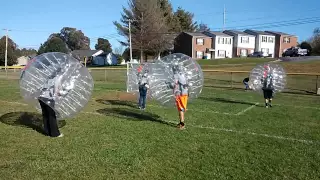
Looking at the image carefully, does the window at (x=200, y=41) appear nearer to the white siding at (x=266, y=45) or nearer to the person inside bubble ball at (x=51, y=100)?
the white siding at (x=266, y=45)

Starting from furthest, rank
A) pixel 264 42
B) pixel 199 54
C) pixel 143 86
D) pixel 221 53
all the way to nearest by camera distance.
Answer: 1. pixel 264 42
2. pixel 221 53
3. pixel 199 54
4. pixel 143 86

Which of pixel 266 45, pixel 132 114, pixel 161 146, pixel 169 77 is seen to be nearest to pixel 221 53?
pixel 266 45

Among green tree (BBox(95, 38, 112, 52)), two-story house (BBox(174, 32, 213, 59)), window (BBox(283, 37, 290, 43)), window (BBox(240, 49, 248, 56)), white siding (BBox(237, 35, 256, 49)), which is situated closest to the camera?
two-story house (BBox(174, 32, 213, 59))

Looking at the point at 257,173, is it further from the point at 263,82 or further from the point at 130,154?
the point at 263,82

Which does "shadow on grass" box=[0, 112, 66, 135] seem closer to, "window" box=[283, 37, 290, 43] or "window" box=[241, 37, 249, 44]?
"window" box=[241, 37, 249, 44]

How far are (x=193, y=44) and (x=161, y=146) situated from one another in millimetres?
65362

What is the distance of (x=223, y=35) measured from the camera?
7838 cm

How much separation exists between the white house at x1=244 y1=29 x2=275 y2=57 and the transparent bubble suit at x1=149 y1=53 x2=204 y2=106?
248 feet

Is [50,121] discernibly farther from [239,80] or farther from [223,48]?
[223,48]

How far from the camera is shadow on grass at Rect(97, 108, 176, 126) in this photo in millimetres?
10934

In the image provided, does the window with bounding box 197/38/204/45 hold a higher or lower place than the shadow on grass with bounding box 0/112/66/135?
higher

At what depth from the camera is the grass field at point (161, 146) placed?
19.3 feet

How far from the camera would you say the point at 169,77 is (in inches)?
390

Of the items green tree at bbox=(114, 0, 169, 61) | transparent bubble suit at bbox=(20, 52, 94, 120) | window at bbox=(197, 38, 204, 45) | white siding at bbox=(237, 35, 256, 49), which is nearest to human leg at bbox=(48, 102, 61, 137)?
transparent bubble suit at bbox=(20, 52, 94, 120)
